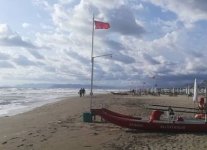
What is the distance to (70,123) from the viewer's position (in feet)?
63.2

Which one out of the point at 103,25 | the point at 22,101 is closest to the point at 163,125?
the point at 103,25

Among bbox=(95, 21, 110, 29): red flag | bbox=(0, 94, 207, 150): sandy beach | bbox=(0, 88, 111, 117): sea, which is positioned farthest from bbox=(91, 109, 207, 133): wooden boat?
bbox=(0, 88, 111, 117): sea

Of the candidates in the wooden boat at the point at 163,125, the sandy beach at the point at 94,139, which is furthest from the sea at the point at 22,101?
the wooden boat at the point at 163,125

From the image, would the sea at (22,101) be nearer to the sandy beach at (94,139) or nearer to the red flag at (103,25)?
the red flag at (103,25)

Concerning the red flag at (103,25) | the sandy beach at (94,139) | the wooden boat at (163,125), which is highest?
the red flag at (103,25)

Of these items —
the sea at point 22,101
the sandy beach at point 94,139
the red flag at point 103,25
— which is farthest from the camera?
the sea at point 22,101

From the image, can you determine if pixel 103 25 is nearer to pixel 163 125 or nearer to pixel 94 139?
pixel 163 125

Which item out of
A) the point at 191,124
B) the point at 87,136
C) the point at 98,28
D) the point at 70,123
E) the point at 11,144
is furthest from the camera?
the point at 98,28

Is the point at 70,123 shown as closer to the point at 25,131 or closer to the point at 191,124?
the point at 25,131

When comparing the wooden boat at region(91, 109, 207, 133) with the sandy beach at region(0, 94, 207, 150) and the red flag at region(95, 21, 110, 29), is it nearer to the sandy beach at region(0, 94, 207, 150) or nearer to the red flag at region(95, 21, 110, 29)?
the sandy beach at region(0, 94, 207, 150)

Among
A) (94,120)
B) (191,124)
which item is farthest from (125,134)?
(94,120)

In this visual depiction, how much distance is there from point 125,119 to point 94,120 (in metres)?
3.06

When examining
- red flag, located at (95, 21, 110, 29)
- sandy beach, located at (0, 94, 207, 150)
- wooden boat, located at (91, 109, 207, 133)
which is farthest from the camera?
red flag, located at (95, 21, 110, 29)

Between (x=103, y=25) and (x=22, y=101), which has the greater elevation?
(x=103, y=25)
